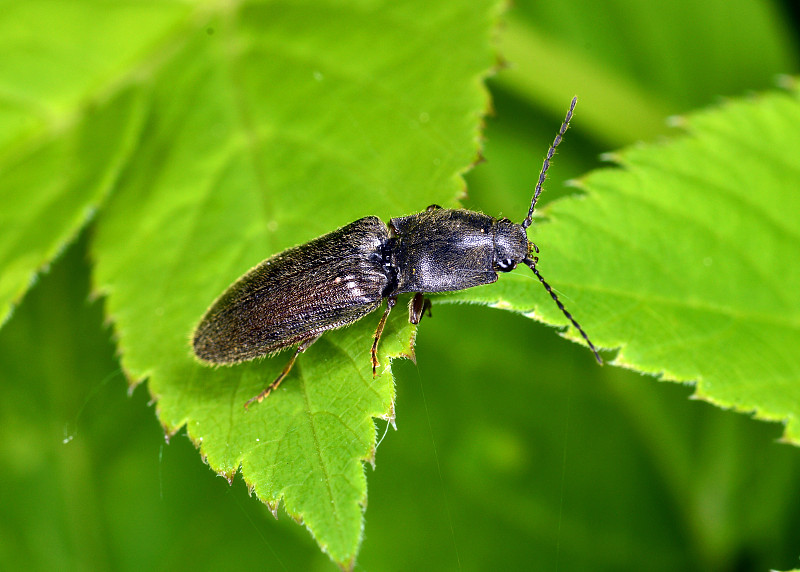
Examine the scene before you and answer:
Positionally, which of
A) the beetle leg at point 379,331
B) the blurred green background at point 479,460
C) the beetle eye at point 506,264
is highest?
the beetle eye at point 506,264

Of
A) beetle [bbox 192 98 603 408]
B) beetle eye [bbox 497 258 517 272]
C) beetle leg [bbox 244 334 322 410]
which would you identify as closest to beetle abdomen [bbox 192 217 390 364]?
beetle [bbox 192 98 603 408]

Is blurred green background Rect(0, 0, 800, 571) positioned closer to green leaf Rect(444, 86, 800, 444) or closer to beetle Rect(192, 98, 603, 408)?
beetle Rect(192, 98, 603, 408)

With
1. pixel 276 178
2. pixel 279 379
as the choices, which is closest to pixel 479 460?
pixel 279 379

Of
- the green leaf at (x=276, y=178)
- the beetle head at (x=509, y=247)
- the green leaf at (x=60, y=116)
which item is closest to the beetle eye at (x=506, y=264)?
the beetle head at (x=509, y=247)

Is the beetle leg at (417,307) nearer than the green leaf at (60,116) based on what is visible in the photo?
Yes

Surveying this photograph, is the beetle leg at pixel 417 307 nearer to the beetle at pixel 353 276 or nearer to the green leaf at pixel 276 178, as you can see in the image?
the beetle at pixel 353 276
